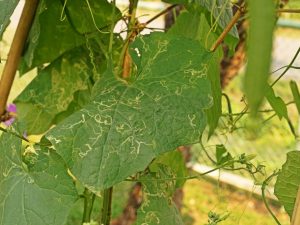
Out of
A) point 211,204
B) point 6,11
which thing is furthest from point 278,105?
point 211,204

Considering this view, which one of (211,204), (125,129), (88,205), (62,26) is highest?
(62,26)

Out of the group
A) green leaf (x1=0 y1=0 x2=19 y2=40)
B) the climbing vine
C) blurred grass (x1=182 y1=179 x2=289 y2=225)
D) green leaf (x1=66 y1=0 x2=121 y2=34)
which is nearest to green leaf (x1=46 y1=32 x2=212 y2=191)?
the climbing vine

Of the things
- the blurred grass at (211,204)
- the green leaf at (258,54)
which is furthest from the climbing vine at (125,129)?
the blurred grass at (211,204)

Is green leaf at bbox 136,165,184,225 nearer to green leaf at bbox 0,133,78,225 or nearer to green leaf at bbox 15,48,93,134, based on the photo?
green leaf at bbox 0,133,78,225

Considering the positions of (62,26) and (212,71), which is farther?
(62,26)

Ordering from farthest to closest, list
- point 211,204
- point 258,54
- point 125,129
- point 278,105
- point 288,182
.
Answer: point 211,204
point 278,105
point 288,182
point 125,129
point 258,54

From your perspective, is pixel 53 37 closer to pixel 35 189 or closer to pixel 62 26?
pixel 62 26

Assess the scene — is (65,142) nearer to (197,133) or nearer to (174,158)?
(197,133)

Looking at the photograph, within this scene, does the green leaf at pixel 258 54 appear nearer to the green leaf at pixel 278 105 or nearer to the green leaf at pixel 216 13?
the green leaf at pixel 216 13
